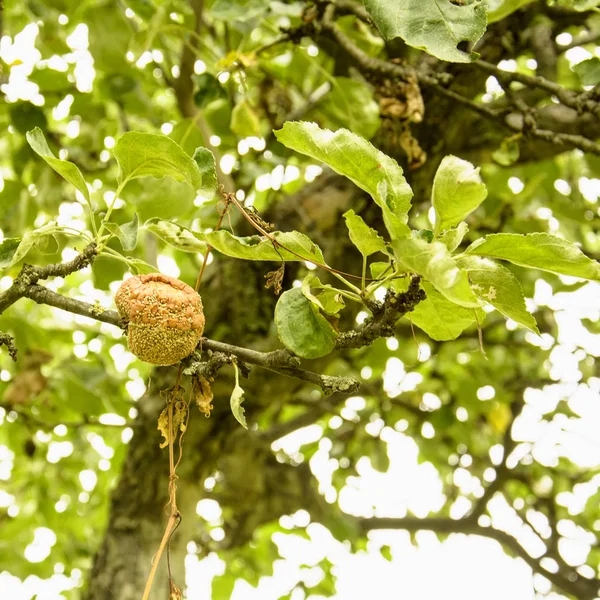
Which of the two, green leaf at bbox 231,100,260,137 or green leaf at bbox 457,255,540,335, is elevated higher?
green leaf at bbox 457,255,540,335

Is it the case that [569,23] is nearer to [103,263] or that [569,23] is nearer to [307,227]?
[307,227]

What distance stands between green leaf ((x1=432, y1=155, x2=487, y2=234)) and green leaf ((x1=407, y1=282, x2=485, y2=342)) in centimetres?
11

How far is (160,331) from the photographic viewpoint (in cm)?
75

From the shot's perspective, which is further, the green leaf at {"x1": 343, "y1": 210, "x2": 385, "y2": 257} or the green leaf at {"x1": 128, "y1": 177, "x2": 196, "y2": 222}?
the green leaf at {"x1": 128, "y1": 177, "x2": 196, "y2": 222}

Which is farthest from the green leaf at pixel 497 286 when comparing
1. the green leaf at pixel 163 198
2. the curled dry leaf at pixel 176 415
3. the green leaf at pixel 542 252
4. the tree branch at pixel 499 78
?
the tree branch at pixel 499 78

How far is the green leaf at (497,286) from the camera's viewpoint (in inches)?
27.3

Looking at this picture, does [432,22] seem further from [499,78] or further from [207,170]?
[499,78]

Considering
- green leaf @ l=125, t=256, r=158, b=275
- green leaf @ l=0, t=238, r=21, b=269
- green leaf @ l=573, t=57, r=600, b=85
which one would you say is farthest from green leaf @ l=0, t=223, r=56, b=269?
green leaf @ l=573, t=57, r=600, b=85

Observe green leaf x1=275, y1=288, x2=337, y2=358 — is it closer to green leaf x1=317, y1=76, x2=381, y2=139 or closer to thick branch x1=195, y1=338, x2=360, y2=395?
thick branch x1=195, y1=338, x2=360, y2=395

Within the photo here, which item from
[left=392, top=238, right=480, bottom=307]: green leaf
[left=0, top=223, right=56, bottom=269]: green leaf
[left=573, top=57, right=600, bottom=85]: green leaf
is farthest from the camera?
[left=573, top=57, right=600, bottom=85]: green leaf

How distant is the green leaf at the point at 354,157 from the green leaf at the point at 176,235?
0.81 feet

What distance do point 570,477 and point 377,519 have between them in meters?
0.87

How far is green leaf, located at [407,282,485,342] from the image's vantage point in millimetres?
758

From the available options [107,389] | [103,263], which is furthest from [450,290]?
[107,389]
